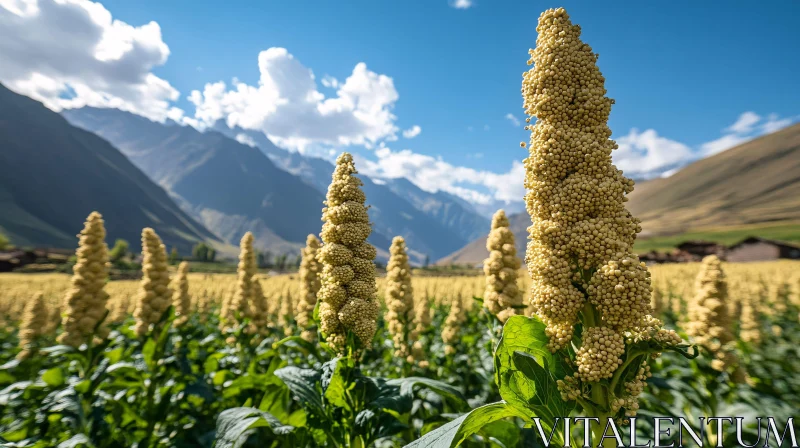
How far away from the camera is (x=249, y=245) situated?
A: 1059 centimetres

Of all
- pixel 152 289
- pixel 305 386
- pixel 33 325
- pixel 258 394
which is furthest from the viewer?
pixel 33 325

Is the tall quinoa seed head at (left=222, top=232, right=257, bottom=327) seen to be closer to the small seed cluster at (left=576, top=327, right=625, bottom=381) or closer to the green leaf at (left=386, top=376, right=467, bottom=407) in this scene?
the green leaf at (left=386, top=376, right=467, bottom=407)

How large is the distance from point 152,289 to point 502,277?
754 centimetres

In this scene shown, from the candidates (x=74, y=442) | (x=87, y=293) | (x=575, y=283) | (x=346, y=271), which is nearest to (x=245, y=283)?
(x=87, y=293)

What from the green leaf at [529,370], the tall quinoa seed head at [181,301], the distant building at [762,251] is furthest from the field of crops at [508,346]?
the distant building at [762,251]

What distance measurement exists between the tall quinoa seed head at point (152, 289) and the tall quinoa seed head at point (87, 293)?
2.38 feet

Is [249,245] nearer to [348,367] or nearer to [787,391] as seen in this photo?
[348,367]

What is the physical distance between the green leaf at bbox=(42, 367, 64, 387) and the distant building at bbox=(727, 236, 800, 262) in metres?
133

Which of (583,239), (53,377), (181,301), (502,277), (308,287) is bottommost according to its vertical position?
(53,377)

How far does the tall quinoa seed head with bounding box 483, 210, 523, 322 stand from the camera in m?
5.50

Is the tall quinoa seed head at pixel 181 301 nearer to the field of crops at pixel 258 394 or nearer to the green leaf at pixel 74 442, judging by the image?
the field of crops at pixel 258 394

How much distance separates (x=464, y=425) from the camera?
2.19 meters

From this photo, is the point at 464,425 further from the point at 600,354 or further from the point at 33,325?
the point at 33,325

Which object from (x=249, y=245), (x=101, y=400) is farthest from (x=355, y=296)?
(x=249, y=245)
